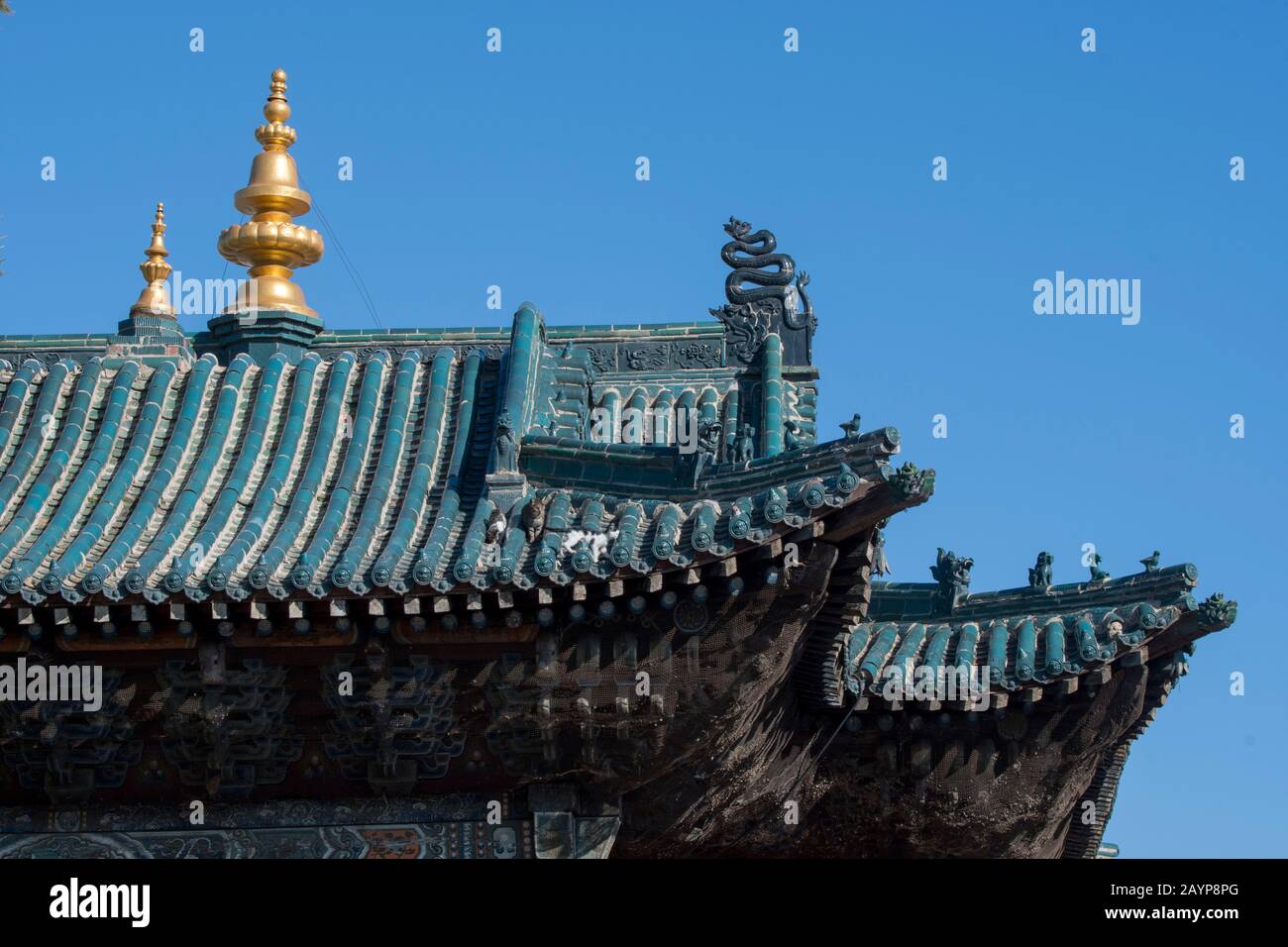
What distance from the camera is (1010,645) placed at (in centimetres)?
2216

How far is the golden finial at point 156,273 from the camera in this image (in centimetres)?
3647

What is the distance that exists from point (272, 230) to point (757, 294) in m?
4.62

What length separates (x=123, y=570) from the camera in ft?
66.3

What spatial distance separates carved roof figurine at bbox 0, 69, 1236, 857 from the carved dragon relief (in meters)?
0.11

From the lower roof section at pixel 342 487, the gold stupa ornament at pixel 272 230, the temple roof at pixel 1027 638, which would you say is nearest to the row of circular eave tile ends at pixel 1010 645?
the temple roof at pixel 1027 638

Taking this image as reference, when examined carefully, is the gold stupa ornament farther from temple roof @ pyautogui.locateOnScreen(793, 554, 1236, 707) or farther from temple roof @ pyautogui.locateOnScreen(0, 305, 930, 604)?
temple roof @ pyautogui.locateOnScreen(793, 554, 1236, 707)

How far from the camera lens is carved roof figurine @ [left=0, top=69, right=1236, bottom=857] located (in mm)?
19734

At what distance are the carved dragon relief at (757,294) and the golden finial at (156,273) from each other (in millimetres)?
13616

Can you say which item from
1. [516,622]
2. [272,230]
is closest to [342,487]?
[516,622]

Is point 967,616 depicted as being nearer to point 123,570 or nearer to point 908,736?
point 908,736

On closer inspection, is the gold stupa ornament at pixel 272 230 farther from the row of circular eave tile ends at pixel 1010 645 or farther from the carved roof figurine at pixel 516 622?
the row of circular eave tile ends at pixel 1010 645

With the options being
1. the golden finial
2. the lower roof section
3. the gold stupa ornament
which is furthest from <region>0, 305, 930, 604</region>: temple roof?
the golden finial
